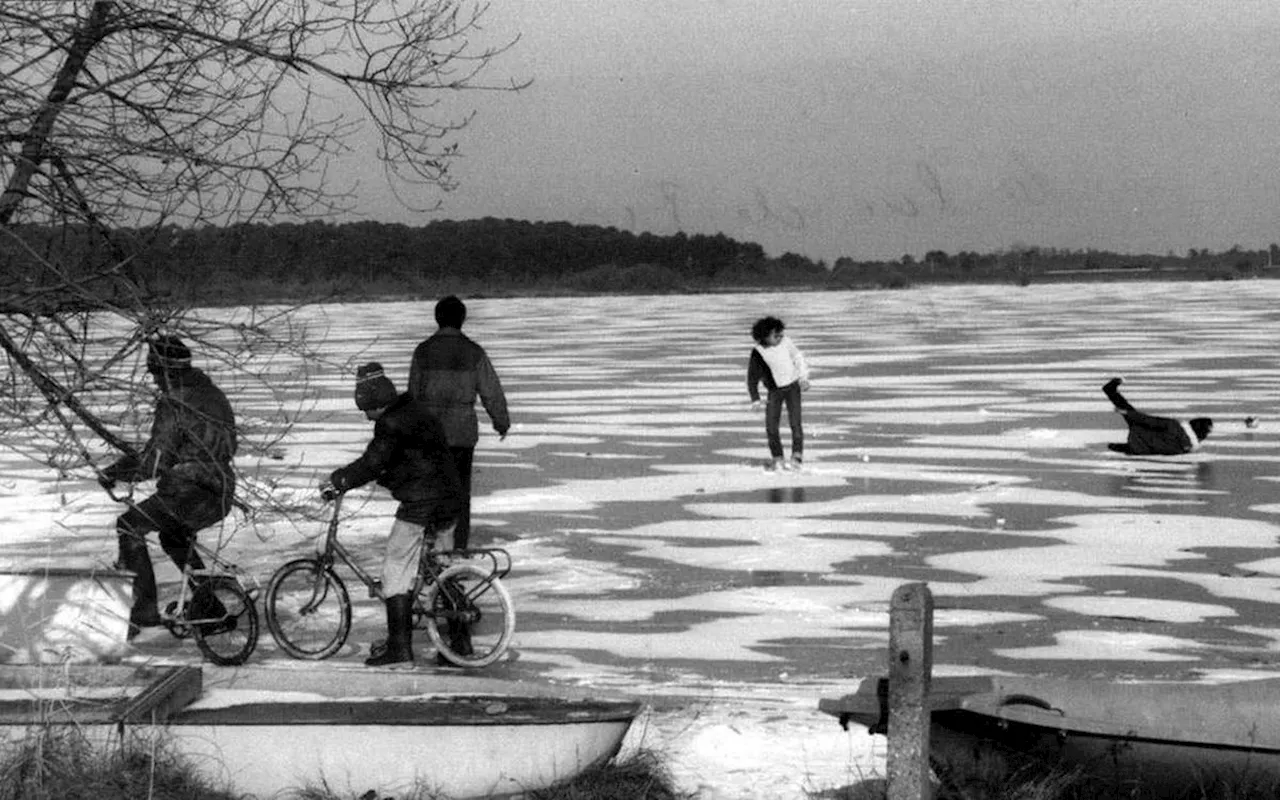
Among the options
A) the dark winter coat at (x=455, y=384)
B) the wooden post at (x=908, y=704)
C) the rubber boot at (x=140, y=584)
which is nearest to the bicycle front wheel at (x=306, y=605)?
the rubber boot at (x=140, y=584)

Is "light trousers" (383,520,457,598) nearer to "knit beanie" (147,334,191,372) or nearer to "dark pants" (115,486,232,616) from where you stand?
"dark pants" (115,486,232,616)

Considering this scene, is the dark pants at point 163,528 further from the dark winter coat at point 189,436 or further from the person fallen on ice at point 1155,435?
the person fallen on ice at point 1155,435

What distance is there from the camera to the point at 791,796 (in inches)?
307

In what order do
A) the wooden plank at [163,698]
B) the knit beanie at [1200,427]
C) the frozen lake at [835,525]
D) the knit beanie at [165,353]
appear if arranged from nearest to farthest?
the wooden plank at [163,698] → the knit beanie at [165,353] → the frozen lake at [835,525] → the knit beanie at [1200,427]

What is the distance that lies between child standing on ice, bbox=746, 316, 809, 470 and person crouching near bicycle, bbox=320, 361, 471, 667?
9.47 m

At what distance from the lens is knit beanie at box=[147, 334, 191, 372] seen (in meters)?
8.06

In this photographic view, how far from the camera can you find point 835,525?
51.9ft

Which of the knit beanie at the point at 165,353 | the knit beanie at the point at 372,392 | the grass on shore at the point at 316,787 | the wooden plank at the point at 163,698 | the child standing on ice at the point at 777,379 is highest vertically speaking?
the knit beanie at the point at 165,353

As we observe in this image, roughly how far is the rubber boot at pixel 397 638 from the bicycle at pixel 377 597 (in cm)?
13

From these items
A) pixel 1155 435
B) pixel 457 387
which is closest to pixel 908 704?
pixel 457 387

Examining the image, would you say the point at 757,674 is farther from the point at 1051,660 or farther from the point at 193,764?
the point at 193,764

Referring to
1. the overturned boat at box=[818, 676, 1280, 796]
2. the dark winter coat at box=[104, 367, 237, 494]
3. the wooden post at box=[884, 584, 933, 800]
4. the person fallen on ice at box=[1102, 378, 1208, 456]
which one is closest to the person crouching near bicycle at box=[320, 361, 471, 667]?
the dark winter coat at box=[104, 367, 237, 494]

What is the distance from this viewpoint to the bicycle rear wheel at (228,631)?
10492 millimetres

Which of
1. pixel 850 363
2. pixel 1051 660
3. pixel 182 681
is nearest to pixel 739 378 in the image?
pixel 850 363
